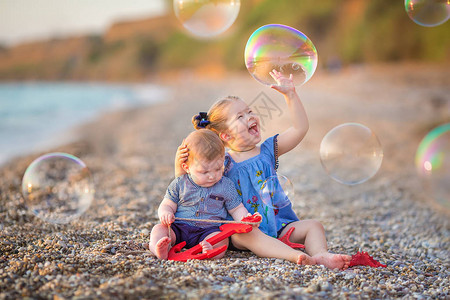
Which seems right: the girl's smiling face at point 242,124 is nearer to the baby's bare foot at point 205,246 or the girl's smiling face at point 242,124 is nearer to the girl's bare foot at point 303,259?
the baby's bare foot at point 205,246

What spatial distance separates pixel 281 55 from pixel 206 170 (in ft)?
3.66

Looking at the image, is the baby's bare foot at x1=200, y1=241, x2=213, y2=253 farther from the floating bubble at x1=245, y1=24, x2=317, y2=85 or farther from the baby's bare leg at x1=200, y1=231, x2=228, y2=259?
the floating bubble at x1=245, y1=24, x2=317, y2=85

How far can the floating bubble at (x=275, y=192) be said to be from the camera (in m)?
2.94

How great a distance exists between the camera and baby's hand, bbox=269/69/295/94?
3.13m

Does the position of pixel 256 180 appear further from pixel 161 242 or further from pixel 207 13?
pixel 207 13

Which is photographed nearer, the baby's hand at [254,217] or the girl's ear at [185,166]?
the baby's hand at [254,217]

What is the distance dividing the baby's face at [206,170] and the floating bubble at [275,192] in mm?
342

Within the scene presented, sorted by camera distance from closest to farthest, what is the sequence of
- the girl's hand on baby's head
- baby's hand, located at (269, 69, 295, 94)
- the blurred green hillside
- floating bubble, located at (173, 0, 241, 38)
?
the girl's hand on baby's head → baby's hand, located at (269, 69, 295, 94) → floating bubble, located at (173, 0, 241, 38) → the blurred green hillside

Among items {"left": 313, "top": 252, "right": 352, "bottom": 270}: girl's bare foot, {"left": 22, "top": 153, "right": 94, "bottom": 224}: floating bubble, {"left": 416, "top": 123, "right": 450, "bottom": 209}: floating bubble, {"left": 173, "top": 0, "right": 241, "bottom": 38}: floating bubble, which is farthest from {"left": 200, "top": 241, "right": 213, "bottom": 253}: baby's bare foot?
{"left": 416, "top": 123, "right": 450, "bottom": 209}: floating bubble

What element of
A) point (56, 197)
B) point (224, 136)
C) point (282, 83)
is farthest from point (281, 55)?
point (56, 197)

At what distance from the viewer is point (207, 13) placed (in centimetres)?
427

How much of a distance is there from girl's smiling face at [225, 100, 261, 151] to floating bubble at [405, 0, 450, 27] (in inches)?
99.4

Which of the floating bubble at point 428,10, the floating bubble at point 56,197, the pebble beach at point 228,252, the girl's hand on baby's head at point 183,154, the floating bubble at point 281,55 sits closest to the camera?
the pebble beach at point 228,252

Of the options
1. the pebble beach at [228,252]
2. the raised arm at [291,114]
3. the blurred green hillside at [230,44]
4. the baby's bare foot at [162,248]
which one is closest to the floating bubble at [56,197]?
the pebble beach at [228,252]
